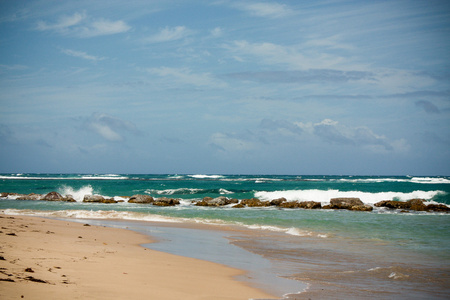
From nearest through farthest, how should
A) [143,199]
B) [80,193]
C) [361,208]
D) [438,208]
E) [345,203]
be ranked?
1. [438,208]
2. [361,208]
3. [345,203]
4. [143,199]
5. [80,193]

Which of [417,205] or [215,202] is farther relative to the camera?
[215,202]

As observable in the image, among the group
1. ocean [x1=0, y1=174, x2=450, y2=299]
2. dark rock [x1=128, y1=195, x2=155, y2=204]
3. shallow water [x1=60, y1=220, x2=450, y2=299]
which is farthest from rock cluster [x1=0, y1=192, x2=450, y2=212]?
shallow water [x1=60, y1=220, x2=450, y2=299]

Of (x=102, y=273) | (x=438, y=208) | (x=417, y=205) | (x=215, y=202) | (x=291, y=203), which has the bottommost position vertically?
(x=215, y=202)

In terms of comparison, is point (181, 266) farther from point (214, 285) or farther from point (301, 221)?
point (301, 221)

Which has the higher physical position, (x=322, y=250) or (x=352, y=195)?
(x=352, y=195)

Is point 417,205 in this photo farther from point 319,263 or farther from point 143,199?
point 143,199

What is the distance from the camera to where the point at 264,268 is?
8.87m

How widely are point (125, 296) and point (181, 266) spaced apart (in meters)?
2.94

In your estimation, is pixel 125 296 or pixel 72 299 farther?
pixel 125 296

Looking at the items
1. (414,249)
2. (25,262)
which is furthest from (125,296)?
(414,249)

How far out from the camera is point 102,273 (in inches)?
275

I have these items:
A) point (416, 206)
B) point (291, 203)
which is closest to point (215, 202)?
point (291, 203)

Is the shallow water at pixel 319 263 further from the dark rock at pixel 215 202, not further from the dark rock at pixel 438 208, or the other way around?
the dark rock at pixel 215 202

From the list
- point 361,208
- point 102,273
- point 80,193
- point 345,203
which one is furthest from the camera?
point 80,193
